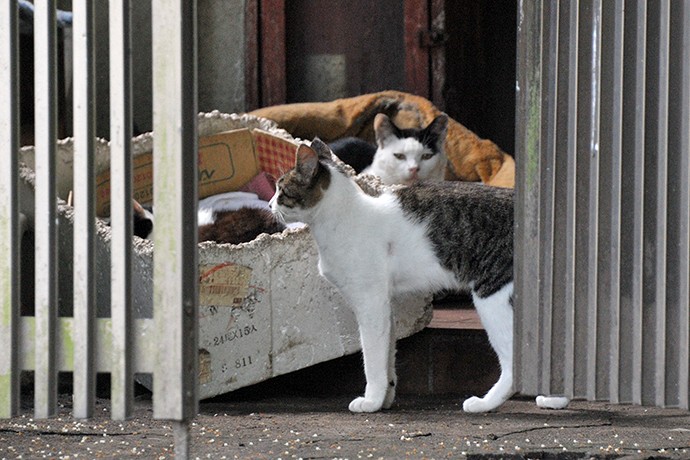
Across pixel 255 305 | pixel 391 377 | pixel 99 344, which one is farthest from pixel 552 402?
pixel 99 344

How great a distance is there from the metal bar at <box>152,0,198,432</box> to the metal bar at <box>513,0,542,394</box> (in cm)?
71

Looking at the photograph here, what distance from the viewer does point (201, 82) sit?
6.68m

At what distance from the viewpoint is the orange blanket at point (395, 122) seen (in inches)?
235

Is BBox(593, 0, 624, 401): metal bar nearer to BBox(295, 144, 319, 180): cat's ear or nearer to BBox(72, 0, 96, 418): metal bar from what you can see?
BBox(72, 0, 96, 418): metal bar

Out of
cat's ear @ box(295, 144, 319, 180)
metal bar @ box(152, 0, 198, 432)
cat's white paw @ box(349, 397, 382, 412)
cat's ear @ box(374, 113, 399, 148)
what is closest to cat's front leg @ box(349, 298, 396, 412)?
cat's white paw @ box(349, 397, 382, 412)

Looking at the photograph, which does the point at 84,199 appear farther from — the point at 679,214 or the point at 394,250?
the point at 394,250

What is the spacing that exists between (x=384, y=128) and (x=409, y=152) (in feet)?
0.59

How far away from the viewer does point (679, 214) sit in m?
2.24

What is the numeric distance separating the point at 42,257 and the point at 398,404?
2.30 meters

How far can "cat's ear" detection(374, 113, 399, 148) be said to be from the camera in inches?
219

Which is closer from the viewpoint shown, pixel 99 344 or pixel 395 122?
pixel 99 344

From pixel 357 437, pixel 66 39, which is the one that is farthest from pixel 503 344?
pixel 66 39

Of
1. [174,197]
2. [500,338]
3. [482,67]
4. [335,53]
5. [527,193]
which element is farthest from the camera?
[482,67]

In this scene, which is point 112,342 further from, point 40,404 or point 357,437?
point 357,437
